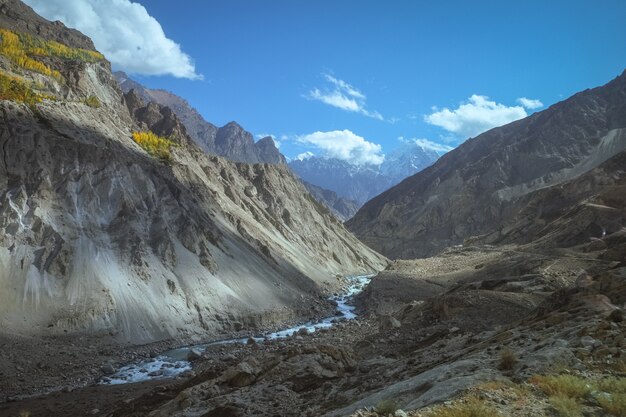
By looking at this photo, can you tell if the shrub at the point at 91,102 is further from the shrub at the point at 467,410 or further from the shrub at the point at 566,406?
the shrub at the point at 566,406

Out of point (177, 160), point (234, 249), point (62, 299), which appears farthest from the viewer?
point (177, 160)

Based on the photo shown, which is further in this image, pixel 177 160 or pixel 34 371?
pixel 177 160

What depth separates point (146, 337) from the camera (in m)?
32.6

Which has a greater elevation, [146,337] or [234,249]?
[234,249]

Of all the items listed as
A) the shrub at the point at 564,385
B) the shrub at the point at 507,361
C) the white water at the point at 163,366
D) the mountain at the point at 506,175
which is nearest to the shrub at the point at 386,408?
the shrub at the point at 564,385

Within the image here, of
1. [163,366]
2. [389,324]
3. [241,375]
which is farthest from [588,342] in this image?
[163,366]

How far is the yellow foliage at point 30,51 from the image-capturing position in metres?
57.4

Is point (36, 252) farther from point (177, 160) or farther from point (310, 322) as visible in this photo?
point (177, 160)

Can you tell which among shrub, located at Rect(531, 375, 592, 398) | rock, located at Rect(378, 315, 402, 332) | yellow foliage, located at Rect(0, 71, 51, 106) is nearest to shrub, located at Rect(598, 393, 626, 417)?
shrub, located at Rect(531, 375, 592, 398)

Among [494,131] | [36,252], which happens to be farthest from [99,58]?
[494,131]

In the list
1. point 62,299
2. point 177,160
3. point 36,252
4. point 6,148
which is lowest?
point 62,299

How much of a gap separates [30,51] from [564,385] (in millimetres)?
74991

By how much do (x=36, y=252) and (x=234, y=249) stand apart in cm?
2083

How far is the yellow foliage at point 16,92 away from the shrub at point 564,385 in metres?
48.4
